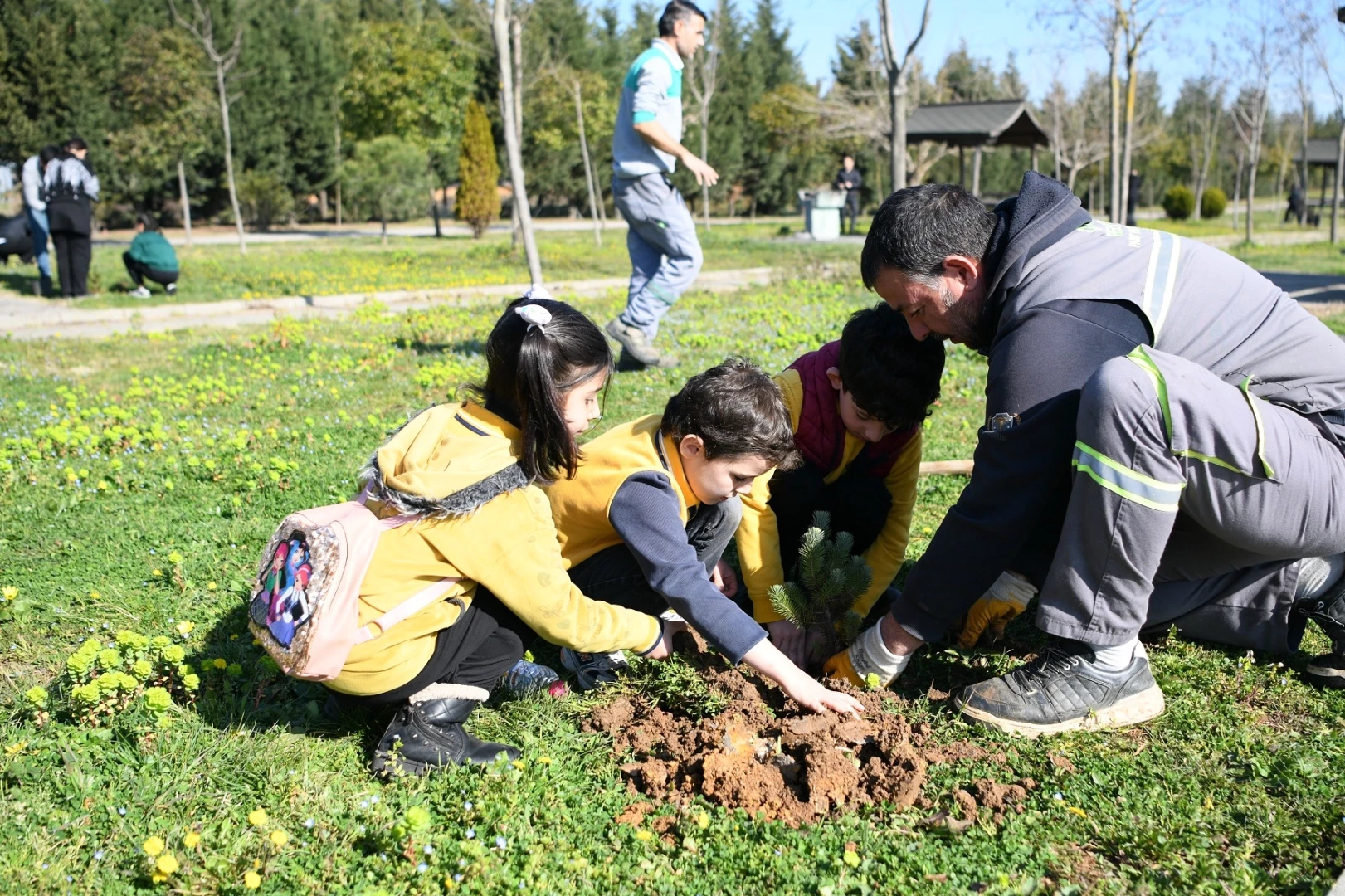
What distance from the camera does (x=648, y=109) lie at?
669cm

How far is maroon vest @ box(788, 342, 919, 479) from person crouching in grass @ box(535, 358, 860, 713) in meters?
0.43

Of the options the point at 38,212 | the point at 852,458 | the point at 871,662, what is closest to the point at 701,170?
the point at 852,458

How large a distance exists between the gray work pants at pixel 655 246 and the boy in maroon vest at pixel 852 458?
133 inches

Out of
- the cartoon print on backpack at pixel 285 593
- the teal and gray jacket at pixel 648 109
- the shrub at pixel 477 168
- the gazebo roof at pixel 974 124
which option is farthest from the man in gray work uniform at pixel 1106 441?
the shrub at pixel 477 168

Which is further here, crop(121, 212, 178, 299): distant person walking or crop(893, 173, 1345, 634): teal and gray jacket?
crop(121, 212, 178, 299): distant person walking

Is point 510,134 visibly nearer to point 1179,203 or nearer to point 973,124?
point 973,124

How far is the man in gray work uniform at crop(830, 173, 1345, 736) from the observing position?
243cm

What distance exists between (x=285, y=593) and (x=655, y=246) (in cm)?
502

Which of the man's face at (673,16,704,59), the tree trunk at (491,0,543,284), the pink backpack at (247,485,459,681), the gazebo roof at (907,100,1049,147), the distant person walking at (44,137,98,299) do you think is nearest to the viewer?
the pink backpack at (247,485,459,681)

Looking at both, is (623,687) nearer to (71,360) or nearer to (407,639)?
(407,639)

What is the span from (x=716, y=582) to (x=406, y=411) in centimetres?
323

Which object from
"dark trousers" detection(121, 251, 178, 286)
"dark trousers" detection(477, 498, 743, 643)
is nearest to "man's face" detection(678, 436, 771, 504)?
"dark trousers" detection(477, 498, 743, 643)

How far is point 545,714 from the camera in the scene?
9.30ft

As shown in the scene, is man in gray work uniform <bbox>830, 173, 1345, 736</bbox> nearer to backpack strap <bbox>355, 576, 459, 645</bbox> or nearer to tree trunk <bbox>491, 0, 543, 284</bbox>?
backpack strap <bbox>355, 576, 459, 645</bbox>
